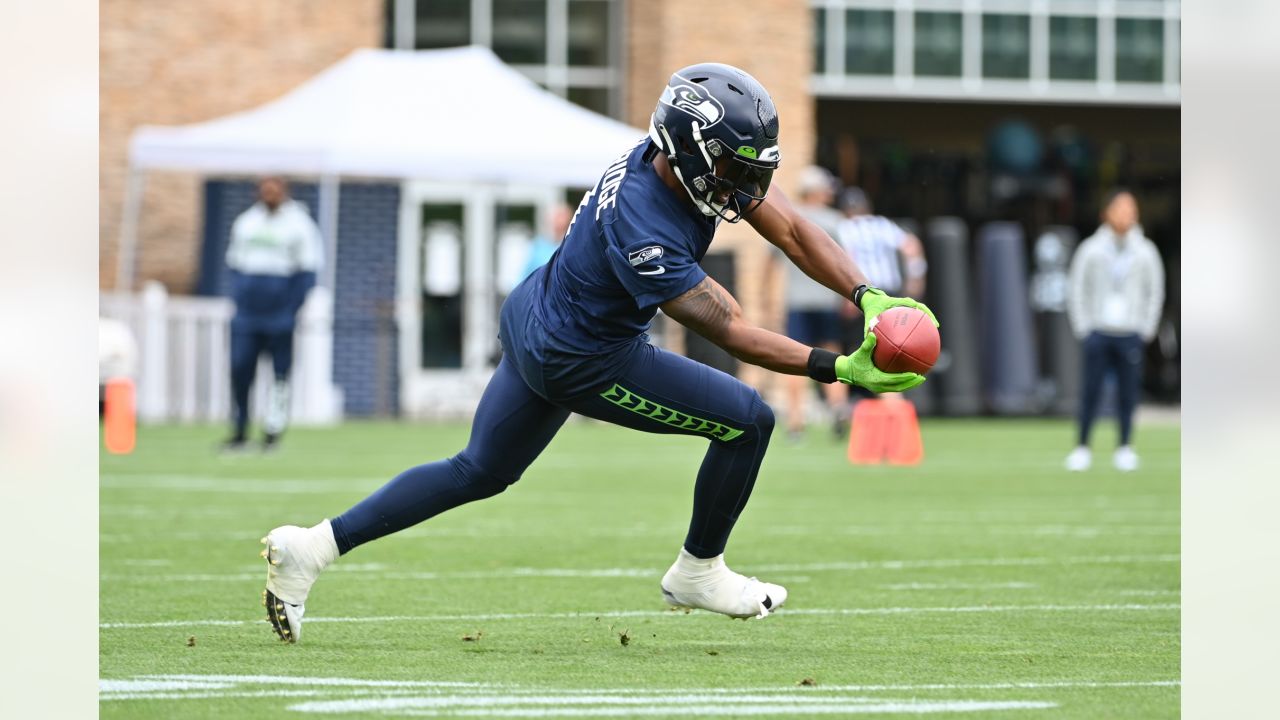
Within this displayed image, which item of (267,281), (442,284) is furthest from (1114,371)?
(442,284)

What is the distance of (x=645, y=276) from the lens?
560 cm

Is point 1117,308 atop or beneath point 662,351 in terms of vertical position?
atop

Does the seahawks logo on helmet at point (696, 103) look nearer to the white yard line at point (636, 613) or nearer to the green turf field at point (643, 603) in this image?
the green turf field at point (643, 603)

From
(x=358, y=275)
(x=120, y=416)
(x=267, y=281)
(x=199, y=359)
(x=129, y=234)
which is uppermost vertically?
(x=129, y=234)

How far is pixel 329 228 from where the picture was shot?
21047 millimetres

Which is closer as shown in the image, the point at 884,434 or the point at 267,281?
the point at 884,434

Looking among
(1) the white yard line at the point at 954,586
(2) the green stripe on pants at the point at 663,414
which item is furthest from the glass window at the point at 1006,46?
(2) the green stripe on pants at the point at 663,414

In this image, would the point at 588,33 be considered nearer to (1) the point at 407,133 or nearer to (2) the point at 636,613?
(1) the point at 407,133

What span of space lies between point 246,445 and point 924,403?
917 cm

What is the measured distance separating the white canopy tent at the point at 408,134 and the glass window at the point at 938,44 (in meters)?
6.98

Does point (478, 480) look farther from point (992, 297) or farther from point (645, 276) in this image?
point (992, 297)

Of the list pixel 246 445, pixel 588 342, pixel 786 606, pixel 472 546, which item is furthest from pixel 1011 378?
pixel 588 342

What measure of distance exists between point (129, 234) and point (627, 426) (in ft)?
52.6

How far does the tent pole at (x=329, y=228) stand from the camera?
20.8 m
